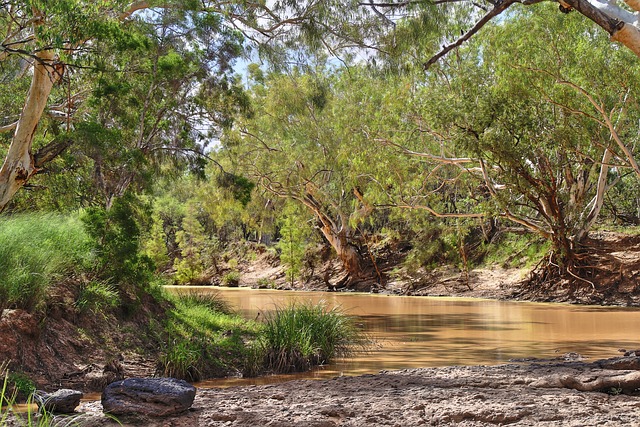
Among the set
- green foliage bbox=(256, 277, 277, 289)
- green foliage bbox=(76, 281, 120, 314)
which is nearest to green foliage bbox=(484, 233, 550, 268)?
green foliage bbox=(256, 277, 277, 289)

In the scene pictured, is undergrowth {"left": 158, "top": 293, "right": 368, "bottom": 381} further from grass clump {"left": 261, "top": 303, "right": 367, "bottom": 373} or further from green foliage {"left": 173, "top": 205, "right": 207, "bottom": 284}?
green foliage {"left": 173, "top": 205, "right": 207, "bottom": 284}

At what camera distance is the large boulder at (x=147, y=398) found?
4965 millimetres

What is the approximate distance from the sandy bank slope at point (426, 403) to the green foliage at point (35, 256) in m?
2.54

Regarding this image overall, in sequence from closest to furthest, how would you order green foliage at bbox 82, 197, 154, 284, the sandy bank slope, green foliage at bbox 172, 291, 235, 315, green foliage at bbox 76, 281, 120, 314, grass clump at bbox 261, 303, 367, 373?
the sandy bank slope → grass clump at bbox 261, 303, 367, 373 → green foliage at bbox 76, 281, 120, 314 → green foliage at bbox 82, 197, 154, 284 → green foliage at bbox 172, 291, 235, 315

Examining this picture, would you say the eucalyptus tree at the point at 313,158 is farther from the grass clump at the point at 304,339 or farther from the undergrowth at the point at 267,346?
the grass clump at the point at 304,339

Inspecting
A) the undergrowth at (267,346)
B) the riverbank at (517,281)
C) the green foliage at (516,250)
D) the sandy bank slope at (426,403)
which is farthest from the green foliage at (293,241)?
the sandy bank slope at (426,403)

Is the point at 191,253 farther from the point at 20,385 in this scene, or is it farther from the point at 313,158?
the point at 20,385

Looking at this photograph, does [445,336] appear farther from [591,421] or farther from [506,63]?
[506,63]

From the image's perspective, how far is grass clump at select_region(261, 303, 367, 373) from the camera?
26.9 feet

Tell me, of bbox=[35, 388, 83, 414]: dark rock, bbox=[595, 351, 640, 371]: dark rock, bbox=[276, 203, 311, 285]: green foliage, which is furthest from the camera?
bbox=[276, 203, 311, 285]: green foliage

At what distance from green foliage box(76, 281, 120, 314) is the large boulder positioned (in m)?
3.46

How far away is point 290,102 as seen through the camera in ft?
72.1

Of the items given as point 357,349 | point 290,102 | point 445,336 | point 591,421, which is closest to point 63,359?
point 357,349

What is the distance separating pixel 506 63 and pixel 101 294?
12477 mm
